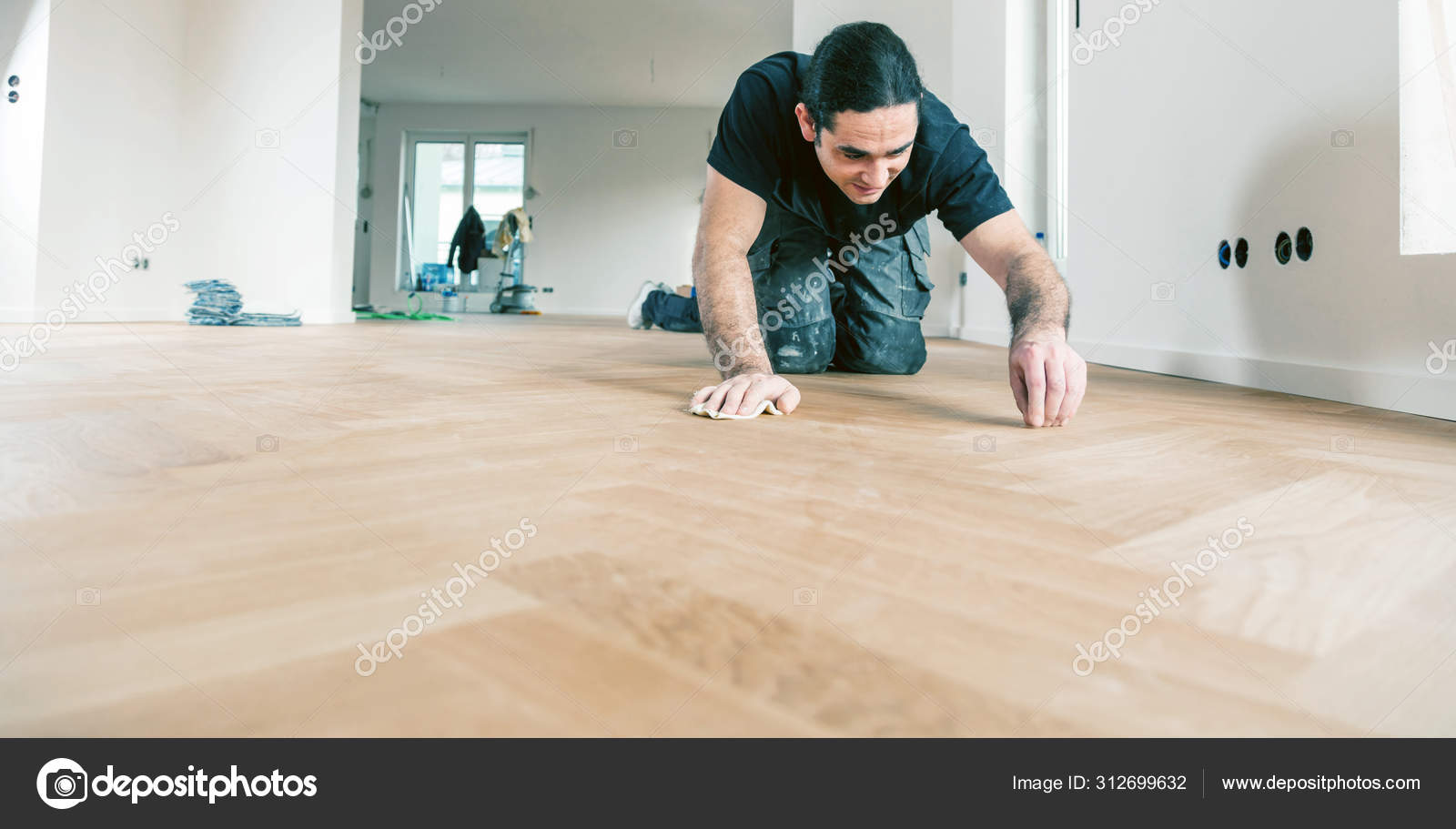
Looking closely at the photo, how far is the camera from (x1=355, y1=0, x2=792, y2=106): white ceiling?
21.6ft

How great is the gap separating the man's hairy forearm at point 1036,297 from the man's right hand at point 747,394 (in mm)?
350

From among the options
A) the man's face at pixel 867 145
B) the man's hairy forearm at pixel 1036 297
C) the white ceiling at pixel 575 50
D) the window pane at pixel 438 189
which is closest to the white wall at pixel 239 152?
the white ceiling at pixel 575 50

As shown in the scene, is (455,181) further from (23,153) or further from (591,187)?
(23,153)

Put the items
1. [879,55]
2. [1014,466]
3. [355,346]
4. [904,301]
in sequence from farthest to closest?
[355,346] → [904,301] → [879,55] → [1014,466]

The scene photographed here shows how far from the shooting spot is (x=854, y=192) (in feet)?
4.62

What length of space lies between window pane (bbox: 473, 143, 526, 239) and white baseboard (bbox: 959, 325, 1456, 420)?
28.1ft

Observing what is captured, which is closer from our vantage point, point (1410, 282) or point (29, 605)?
point (29, 605)

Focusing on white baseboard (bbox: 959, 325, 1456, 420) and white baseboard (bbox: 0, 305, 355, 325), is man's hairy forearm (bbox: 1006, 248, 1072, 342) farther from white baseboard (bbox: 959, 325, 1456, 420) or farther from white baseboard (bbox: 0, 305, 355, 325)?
white baseboard (bbox: 0, 305, 355, 325)

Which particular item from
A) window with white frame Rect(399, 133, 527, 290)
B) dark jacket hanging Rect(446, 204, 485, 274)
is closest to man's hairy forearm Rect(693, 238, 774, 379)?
dark jacket hanging Rect(446, 204, 485, 274)

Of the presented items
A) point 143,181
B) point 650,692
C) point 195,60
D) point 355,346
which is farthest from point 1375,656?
point 195,60

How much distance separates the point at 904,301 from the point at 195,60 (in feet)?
14.9

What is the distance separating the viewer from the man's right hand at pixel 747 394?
1257 mm

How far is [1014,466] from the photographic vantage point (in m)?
0.95
